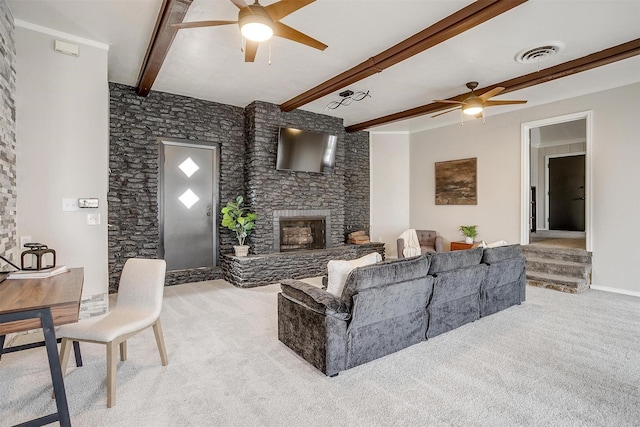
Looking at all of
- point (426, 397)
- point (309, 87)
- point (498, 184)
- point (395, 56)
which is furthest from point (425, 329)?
point (498, 184)

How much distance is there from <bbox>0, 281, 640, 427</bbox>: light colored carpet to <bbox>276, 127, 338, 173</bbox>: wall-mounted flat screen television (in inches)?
121

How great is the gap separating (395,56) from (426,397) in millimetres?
3238

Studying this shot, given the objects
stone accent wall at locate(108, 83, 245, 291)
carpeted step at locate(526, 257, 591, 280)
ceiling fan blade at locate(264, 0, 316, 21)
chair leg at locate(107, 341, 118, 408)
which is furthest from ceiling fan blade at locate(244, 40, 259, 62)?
carpeted step at locate(526, 257, 591, 280)

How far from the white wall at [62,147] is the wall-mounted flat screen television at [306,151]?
2699 mm

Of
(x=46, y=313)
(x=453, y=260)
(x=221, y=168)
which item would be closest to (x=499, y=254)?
(x=453, y=260)

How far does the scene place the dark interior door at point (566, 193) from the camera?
8273 millimetres

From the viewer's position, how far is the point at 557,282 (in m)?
4.86

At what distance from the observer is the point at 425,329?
9.70 feet

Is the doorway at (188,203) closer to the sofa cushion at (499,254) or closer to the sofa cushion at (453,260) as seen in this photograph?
the sofa cushion at (453,260)

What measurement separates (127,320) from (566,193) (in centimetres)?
1009

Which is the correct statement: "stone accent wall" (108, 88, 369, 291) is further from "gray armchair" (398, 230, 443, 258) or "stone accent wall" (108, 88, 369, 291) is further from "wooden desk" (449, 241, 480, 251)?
"wooden desk" (449, 241, 480, 251)

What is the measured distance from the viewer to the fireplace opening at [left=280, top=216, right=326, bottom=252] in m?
5.96

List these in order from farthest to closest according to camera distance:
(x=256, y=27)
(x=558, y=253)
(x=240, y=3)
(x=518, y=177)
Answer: (x=518, y=177) < (x=558, y=253) < (x=256, y=27) < (x=240, y=3)

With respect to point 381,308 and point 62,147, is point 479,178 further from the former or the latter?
point 62,147
